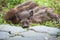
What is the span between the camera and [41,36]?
5.09m

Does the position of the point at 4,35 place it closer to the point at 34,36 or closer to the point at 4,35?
the point at 4,35

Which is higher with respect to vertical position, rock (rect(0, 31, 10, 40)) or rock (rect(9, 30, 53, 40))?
rock (rect(0, 31, 10, 40))

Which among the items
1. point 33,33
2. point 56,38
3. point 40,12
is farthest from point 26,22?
point 56,38

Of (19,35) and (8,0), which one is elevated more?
(8,0)

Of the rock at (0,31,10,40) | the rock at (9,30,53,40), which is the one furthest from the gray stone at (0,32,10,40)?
the rock at (9,30,53,40)

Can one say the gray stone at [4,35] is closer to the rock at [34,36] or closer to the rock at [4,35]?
the rock at [4,35]

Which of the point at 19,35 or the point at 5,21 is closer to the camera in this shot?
the point at 19,35

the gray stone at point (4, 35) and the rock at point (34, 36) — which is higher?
the gray stone at point (4, 35)

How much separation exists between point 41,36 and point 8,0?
400cm

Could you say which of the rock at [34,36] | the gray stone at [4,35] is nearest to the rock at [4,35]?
the gray stone at [4,35]

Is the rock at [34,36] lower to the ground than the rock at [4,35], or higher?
lower

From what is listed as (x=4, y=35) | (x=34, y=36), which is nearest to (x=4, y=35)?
(x=4, y=35)

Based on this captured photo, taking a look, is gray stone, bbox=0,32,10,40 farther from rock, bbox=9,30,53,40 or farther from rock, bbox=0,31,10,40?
rock, bbox=9,30,53,40

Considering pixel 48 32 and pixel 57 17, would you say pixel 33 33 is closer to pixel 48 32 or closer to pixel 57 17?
pixel 48 32
